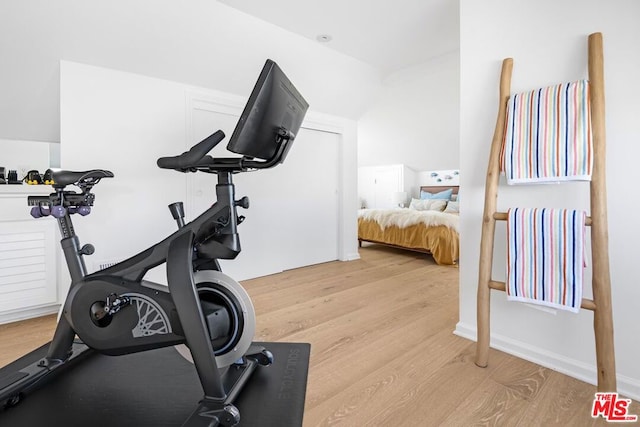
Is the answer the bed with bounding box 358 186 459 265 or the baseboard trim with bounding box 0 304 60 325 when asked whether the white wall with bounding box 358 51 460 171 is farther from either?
the baseboard trim with bounding box 0 304 60 325

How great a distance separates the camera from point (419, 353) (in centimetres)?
176

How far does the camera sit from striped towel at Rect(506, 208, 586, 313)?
4.57ft

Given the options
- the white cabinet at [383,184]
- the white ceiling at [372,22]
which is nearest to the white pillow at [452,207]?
the white cabinet at [383,184]

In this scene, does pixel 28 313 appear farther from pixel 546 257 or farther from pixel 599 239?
pixel 599 239

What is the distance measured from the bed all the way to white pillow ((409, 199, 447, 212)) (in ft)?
0.95

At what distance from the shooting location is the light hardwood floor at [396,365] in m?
1.29

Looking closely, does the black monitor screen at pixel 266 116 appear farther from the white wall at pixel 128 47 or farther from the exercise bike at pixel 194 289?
the white wall at pixel 128 47

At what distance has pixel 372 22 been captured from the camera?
2797mm

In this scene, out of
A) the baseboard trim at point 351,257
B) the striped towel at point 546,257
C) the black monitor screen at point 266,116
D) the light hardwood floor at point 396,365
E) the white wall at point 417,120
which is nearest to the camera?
the black monitor screen at point 266,116

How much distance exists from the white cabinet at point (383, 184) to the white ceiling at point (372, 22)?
137 inches

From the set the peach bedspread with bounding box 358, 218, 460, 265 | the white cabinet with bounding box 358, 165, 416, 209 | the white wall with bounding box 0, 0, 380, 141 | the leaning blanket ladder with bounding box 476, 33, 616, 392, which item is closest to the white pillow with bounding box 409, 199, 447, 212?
the white cabinet with bounding box 358, 165, 416, 209

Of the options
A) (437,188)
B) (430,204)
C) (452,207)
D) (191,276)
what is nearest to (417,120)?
(437,188)

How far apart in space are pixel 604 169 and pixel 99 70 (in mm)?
3224

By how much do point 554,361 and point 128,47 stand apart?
343 centimetres
